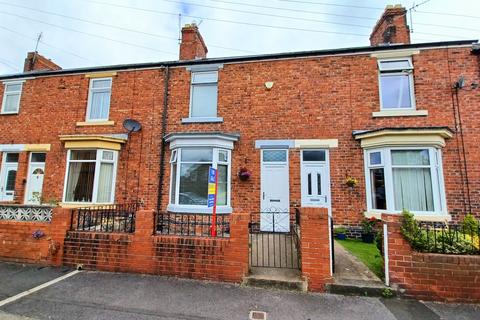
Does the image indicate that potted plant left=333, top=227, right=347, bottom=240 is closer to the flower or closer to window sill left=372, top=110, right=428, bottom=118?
window sill left=372, top=110, right=428, bottom=118

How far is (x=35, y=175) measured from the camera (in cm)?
1066

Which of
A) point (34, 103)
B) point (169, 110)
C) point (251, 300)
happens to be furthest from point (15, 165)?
point (251, 300)

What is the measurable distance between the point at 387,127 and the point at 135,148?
9.29 metres

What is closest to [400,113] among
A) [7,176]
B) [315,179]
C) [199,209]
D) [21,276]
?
[315,179]

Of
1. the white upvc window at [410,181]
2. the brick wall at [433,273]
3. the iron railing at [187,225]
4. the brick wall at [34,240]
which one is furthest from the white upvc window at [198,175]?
the brick wall at [433,273]

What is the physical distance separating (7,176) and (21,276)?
840cm

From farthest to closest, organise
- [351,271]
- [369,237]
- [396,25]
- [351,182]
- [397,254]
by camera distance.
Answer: [396,25], [351,182], [369,237], [351,271], [397,254]

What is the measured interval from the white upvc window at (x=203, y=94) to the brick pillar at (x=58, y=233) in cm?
576

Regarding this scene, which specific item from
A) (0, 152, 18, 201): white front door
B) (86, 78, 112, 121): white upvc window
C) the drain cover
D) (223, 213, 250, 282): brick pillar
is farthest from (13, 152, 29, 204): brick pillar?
the drain cover

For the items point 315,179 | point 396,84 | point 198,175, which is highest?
point 396,84

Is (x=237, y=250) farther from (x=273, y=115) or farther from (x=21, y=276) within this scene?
(x=273, y=115)

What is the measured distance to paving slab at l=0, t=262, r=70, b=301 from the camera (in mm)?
4541

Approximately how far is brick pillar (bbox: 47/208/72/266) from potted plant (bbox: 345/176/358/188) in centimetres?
799

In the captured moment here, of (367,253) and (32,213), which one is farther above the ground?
(32,213)
